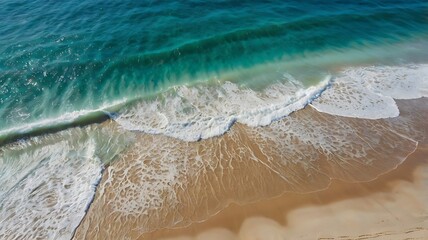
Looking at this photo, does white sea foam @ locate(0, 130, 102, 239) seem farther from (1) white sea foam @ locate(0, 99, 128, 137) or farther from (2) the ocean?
(1) white sea foam @ locate(0, 99, 128, 137)

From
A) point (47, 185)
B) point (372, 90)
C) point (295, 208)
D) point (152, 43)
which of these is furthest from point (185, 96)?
point (372, 90)

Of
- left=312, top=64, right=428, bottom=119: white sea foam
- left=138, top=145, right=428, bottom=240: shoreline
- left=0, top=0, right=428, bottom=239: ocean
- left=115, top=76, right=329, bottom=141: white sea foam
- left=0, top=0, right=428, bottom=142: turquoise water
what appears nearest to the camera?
left=138, top=145, right=428, bottom=240: shoreline

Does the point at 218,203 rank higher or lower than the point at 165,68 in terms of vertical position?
lower

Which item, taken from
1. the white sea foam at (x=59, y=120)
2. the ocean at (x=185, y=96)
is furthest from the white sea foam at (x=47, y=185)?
the white sea foam at (x=59, y=120)

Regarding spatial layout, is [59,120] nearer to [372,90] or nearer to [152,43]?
[152,43]

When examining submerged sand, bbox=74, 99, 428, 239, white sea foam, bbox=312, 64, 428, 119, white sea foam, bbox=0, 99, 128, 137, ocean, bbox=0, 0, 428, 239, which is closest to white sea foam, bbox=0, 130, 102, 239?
ocean, bbox=0, 0, 428, 239

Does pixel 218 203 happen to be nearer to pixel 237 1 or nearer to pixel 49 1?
pixel 237 1

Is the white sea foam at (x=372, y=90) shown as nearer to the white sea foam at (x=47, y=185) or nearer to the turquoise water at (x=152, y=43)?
the turquoise water at (x=152, y=43)

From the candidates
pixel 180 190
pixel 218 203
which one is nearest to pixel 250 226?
pixel 218 203
